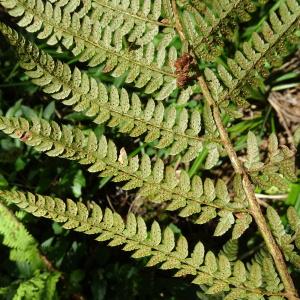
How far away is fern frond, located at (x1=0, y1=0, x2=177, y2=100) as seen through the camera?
145 centimetres

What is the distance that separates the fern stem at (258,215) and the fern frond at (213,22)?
0.31 feet

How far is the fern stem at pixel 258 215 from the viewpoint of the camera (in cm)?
130

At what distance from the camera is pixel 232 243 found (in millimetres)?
1953

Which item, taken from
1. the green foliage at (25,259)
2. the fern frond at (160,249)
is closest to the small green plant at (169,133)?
the fern frond at (160,249)

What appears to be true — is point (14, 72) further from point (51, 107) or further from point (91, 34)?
point (91, 34)

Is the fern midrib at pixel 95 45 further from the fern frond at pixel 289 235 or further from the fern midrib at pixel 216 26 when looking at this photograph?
the fern frond at pixel 289 235

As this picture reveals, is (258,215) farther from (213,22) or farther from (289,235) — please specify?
(213,22)

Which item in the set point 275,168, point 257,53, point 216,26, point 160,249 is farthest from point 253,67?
point 160,249

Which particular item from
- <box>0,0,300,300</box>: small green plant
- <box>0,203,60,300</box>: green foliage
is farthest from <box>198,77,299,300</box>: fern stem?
<box>0,203,60,300</box>: green foliage

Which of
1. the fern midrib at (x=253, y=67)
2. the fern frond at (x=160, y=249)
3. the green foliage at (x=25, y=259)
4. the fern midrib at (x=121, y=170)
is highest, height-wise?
the fern midrib at (x=253, y=67)

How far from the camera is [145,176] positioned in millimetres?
1378

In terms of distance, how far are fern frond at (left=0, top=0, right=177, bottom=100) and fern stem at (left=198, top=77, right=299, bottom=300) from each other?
138mm

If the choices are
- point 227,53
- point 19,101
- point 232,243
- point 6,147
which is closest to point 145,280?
point 232,243

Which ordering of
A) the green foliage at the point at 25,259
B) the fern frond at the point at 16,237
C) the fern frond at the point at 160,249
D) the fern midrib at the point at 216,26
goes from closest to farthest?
the fern frond at the point at 160,249 < the fern midrib at the point at 216,26 < the green foliage at the point at 25,259 < the fern frond at the point at 16,237
